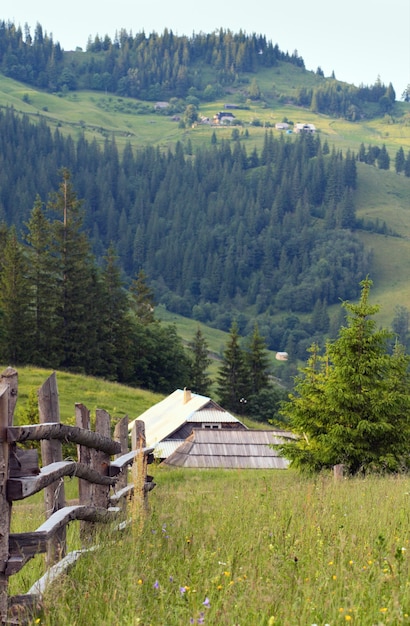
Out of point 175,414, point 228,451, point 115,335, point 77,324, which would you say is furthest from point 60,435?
point 115,335

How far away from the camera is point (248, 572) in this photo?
6914mm

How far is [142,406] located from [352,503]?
175ft

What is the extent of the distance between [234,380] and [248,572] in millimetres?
83707

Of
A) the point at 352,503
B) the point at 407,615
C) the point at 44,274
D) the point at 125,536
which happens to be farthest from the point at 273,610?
the point at 44,274

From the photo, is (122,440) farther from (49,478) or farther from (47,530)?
(47,530)

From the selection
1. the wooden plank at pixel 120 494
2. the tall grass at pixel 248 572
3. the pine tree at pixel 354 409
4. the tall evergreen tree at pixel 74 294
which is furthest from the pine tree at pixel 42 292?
the tall grass at pixel 248 572

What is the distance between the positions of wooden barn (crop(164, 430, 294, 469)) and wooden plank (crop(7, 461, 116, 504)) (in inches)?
1523

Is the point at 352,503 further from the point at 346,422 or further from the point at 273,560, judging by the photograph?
the point at 346,422

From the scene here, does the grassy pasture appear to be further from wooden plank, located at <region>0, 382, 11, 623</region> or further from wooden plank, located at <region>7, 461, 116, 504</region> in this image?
wooden plank, located at <region>0, 382, 11, 623</region>

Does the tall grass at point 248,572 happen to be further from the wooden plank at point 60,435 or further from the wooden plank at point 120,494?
the wooden plank at point 60,435

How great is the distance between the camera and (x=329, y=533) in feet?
26.8

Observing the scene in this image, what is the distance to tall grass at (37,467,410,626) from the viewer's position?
19.1 feet

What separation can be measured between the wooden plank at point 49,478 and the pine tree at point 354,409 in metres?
16.8

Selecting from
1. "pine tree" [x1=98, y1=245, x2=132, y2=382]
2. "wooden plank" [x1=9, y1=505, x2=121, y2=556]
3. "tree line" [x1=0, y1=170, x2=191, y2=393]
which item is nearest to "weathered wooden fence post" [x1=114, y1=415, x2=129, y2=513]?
"wooden plank" [x1=9, y1=505, x2=121, y2=556]
